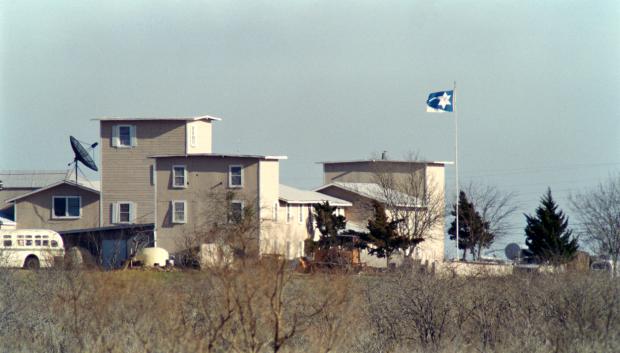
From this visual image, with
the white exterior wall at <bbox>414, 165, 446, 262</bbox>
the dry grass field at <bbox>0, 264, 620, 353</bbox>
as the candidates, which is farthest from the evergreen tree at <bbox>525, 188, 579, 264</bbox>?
the dry grass field at <bbox>0, 264, 620, 353</bbox>

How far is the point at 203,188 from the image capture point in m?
52.5

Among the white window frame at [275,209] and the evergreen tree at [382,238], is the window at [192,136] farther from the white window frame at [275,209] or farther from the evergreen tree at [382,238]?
the evergreen tree at [382,238]

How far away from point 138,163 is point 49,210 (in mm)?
5621

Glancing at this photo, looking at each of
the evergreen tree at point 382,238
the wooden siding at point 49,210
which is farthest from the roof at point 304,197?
the wooden siding at point 49,210

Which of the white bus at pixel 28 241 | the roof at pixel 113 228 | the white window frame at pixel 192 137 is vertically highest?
the white window frame at pixel 192 137

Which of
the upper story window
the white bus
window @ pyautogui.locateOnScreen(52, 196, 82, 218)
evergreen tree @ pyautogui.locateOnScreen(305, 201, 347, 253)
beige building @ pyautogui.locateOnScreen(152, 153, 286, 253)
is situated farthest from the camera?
the upper story window

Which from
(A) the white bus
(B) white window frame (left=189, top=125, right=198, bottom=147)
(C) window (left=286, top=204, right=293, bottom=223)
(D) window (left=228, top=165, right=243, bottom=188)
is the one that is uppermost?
(B) white window frame (left=189, top=125, right=198, bottom=147)

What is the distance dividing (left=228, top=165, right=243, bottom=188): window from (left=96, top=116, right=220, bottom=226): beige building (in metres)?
3.61

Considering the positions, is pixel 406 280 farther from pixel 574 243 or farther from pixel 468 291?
pixel 574 243

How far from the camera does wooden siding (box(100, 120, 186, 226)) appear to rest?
55281 millimetres

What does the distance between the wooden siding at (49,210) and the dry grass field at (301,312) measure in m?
30.8

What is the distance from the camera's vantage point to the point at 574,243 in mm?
50312

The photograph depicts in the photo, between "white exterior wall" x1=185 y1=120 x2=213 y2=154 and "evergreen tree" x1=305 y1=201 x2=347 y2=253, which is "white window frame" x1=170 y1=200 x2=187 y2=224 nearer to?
"white exterior wall" x1=185 y1=120 x2=213 y2=154

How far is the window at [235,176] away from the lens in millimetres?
52188
